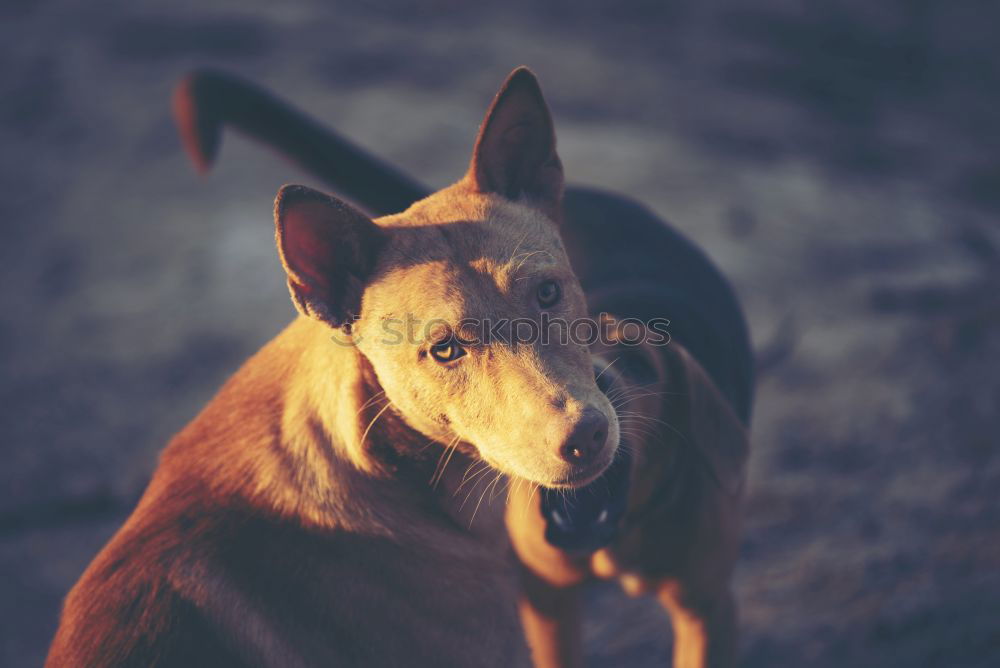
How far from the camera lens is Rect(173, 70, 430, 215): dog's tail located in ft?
9.03

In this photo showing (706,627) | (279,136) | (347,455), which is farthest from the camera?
(279,136)

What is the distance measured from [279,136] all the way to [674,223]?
10.1 feet

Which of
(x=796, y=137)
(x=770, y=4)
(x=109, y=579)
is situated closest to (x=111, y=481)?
(x=109, y=579)

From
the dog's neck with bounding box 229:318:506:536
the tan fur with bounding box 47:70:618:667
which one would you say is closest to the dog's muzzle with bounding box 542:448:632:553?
the tan fur with bounding box 47:70:618:667

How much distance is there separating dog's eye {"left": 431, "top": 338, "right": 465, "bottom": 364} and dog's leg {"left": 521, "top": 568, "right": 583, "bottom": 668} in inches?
39.9

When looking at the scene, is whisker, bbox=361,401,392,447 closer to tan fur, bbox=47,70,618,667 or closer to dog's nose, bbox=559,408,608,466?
tan fur, bbox=47,70,618,667

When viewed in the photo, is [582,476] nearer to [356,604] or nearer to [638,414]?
[638,414]

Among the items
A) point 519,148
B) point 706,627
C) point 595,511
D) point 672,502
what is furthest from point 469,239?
point 706,627

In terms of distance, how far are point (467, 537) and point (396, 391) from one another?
52 centimetres

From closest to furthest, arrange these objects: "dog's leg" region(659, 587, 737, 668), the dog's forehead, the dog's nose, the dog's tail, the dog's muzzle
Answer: the dog's nose < the dog's forehead < the dog's muzzle < "dog's leg" region(659, 587, 737, 668) < the dog's tail

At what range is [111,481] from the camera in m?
3.82

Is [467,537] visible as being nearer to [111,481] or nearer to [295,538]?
[295,538]

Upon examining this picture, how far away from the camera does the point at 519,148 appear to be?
6.59 ft

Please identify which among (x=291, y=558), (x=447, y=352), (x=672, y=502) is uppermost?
(x=447, y=352)
